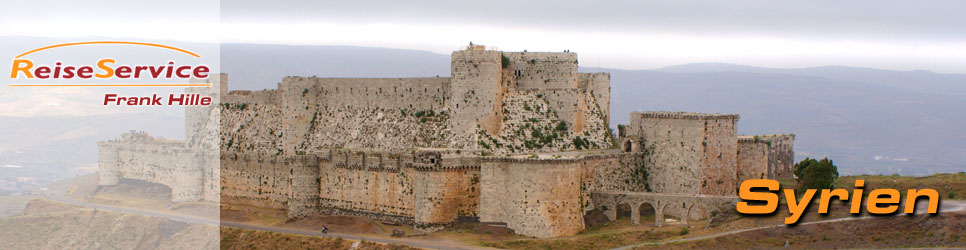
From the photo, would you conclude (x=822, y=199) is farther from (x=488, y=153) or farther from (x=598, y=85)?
(x=598, y=85)

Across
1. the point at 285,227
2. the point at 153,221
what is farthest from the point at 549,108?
the point at 153,221

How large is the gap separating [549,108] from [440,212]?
44.5 ft

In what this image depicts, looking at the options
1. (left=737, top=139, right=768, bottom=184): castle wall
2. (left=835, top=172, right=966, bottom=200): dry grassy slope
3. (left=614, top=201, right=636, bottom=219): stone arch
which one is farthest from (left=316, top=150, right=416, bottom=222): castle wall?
(left=835, top=172, right=966, bottom=200): dry grassy slope

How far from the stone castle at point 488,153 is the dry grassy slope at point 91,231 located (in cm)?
504

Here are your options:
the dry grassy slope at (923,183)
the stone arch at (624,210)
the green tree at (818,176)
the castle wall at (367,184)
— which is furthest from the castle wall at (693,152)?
the castle wall at (367,184)

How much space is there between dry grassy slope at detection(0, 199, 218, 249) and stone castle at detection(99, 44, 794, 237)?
5.04 meters

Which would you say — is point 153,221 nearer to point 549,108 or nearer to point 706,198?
point 549,108

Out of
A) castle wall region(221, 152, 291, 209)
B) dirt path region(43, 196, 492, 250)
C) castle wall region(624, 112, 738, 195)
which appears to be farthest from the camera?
castle wall region(221, 152, 291, 209)

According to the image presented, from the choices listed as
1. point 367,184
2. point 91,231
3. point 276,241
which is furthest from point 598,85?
point 91,231

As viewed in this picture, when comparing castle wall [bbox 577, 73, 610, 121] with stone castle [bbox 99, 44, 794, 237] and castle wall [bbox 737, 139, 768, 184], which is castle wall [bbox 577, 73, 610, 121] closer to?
stone castle [bbox 99, 44, 794, 237]

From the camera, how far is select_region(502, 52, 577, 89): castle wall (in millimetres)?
83562

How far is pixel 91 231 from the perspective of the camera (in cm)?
9369

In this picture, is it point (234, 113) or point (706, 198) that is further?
point (234, 113)

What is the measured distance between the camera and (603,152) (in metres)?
81.7
